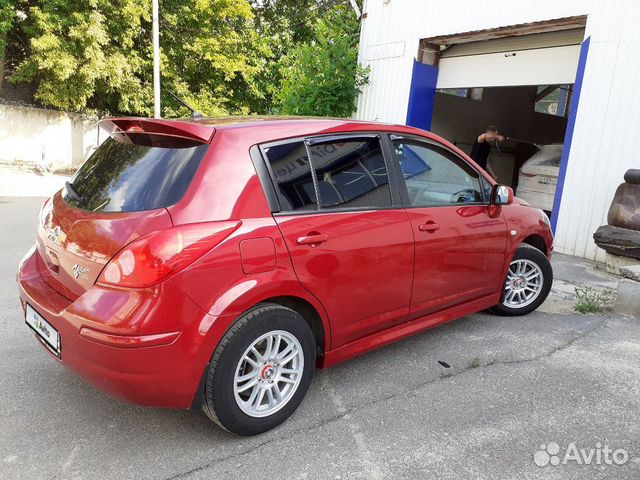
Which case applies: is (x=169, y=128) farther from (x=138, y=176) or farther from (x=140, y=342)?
(x=140, y=342)

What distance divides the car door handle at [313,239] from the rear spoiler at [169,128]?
692mm

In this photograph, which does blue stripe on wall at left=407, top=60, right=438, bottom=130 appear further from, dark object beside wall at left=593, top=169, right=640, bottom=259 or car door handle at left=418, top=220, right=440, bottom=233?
car door handle at left=418, top=220, right=440, bottom=233

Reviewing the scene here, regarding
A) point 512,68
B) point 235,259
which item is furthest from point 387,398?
point 512,68

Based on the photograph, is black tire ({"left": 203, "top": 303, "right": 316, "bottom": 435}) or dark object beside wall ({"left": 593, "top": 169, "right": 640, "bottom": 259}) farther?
dark object beside wall ({"left": 593, "top": 169, "right": 640, "bottom": 259})

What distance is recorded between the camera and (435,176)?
3.59 m

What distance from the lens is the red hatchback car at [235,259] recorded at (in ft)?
7.42

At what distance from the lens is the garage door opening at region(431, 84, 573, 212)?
9758 millimetres

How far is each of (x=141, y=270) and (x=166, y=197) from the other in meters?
0.37

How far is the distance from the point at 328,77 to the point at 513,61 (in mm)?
3998

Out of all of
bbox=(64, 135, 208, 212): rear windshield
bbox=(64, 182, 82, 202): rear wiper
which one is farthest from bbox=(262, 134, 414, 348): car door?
bbox=(64, 182, 82, 202): rear wiper

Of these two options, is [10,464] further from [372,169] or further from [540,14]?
[540,14]

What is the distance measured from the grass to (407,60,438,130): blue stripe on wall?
5.35m

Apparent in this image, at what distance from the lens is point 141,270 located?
7.28ft

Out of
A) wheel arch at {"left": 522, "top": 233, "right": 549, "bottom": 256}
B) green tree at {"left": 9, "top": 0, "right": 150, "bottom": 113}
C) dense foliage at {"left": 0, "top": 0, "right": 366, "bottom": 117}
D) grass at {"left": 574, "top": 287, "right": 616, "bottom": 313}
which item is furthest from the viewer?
green tree at {"left": 9, "top": 0, "right": 150, "bottom": 113}
